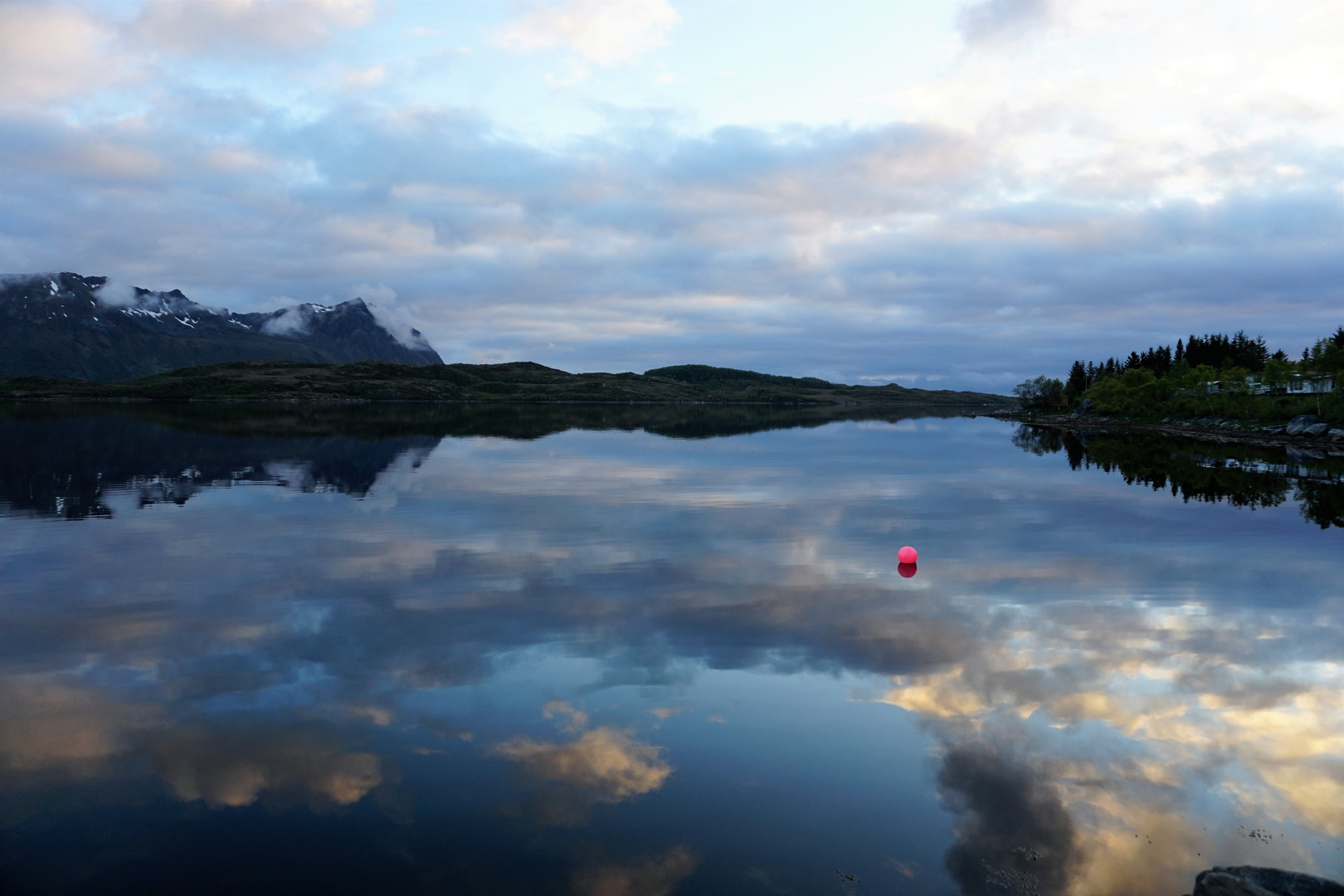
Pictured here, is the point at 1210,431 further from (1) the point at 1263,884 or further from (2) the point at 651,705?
(1) the point at 1263,884

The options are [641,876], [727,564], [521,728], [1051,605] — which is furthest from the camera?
[727,564]

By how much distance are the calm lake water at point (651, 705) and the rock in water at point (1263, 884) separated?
850 mm

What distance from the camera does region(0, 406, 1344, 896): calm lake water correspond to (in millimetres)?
9977

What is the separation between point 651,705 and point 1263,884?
879cm

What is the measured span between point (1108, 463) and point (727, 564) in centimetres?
5528

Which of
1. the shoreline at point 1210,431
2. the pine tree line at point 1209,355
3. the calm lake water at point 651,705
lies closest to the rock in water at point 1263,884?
the calm lake water at point 651,705

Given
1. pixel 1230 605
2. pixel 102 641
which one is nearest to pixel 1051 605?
pixel 1230 605

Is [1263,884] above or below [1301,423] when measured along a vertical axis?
below

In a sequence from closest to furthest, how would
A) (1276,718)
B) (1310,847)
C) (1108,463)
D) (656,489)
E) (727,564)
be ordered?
(1310,847) < (1276,718) < (727,564) < (656,489) < (1108,463)

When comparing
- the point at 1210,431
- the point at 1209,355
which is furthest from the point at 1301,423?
the point at 1209,355

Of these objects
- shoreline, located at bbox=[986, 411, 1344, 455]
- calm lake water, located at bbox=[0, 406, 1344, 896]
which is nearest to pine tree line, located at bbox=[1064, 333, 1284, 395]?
shoreline, located at bbox=[986, 411, 1344, 455]

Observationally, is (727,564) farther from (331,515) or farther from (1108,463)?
(1108,463)

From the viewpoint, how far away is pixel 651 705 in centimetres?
1425

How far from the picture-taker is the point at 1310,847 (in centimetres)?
1041
